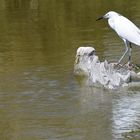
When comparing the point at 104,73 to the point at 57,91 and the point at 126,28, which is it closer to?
the point at 57,91

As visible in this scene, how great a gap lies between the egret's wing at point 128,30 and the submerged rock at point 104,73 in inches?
22.1

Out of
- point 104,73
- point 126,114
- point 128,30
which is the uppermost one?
point 128,30

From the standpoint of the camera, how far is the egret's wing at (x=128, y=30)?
1206cm

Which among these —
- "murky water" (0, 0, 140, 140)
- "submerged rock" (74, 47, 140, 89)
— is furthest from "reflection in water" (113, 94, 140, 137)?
"submerged rock" (74, 47, 140, 89)

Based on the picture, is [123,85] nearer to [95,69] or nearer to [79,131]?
[95,69]

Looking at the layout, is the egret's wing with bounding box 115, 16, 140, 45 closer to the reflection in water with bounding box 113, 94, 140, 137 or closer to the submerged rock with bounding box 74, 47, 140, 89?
the submerged rock with bounding box 74, 47, 140, 89

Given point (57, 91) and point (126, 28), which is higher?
point (126, 28)

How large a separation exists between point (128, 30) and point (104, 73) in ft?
4.09

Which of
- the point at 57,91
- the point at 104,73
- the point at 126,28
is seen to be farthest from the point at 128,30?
the point at 57,91

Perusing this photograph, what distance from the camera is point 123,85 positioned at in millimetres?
11109

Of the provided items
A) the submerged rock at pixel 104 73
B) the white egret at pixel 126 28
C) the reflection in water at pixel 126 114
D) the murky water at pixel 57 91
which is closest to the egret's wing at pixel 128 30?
the white egret at pixel 126 28

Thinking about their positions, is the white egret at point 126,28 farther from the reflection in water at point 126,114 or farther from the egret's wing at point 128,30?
the reflection in water at point 126,114

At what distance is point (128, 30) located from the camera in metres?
12.2

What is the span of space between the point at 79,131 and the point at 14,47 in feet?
27.0
